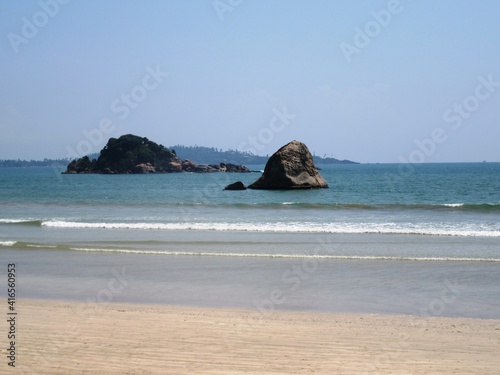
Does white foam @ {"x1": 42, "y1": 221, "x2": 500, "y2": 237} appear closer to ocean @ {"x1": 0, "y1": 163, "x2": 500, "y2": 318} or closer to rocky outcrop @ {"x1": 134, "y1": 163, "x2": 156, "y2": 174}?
ocean @ {"x1": 0, "y1": 163, "x2": 500, "y2": 318}

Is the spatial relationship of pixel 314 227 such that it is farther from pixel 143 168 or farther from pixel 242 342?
pixel 143 168

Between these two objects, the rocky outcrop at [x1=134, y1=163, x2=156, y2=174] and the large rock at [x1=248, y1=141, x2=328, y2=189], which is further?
the rocky outcrop at [x1=134, y1=163, x2=156, y2=174]

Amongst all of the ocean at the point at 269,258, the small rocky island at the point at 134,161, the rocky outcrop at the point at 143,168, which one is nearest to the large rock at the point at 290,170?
the ocean at the point at 269,258

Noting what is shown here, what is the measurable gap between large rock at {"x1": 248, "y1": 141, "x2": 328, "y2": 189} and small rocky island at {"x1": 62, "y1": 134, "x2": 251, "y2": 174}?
8169 cm

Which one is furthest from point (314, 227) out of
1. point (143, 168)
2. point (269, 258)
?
point (143, 168)

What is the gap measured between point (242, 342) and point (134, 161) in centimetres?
12563

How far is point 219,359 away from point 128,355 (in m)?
1.27

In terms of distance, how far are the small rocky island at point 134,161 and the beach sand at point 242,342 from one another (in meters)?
120

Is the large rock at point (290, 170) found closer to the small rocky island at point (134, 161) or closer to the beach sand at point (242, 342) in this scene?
the beach sand at point (242, 342)

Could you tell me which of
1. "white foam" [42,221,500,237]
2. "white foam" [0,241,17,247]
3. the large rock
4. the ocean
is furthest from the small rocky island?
"white foam" [0,241,17,247]

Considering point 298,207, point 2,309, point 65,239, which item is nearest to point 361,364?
point 2,309

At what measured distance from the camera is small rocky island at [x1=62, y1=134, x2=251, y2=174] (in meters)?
129

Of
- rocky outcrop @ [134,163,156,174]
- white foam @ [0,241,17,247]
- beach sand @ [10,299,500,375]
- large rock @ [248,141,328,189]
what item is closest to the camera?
beach sand @ [10,299,500,375]

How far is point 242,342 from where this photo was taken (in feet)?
28.3
